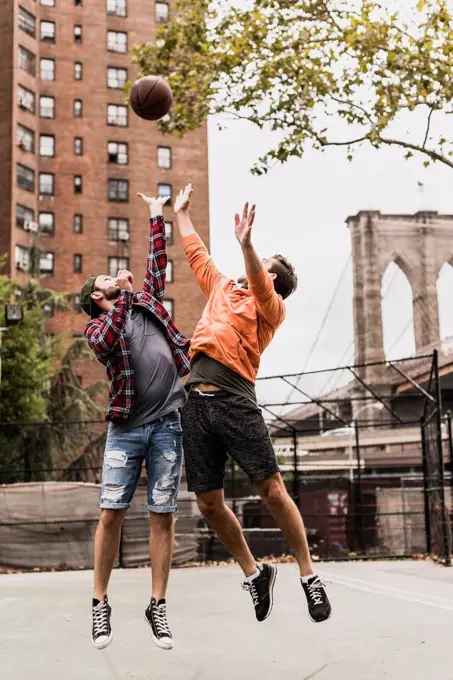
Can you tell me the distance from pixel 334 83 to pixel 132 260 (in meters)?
36.9

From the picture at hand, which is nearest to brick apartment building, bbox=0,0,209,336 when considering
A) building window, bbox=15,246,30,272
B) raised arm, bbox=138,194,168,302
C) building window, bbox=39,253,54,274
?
building window, bbox=39,253,54,274

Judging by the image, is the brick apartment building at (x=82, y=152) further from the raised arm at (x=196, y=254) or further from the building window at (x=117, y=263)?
the raised arm at (x=196, y=254)

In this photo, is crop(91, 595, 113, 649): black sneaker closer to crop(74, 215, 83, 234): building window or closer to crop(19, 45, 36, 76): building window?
crop(74, 215, 83, 234): building window

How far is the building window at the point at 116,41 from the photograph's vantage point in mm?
52781

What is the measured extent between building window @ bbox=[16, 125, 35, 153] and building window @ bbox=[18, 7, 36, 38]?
5.74 meters

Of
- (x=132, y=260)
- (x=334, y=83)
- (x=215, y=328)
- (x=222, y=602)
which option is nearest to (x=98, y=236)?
(x=132, y=260)

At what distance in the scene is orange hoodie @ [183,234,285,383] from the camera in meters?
5.01


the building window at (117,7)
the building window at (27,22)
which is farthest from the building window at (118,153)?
the building window at (117,7)

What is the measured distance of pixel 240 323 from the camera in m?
5.11

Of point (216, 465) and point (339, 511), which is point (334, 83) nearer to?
point (216, 465)

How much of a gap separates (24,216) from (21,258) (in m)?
2.92

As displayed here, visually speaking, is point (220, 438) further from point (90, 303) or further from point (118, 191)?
point (118, 191)

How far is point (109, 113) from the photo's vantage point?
170ft

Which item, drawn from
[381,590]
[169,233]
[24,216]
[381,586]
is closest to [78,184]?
[24,216]
